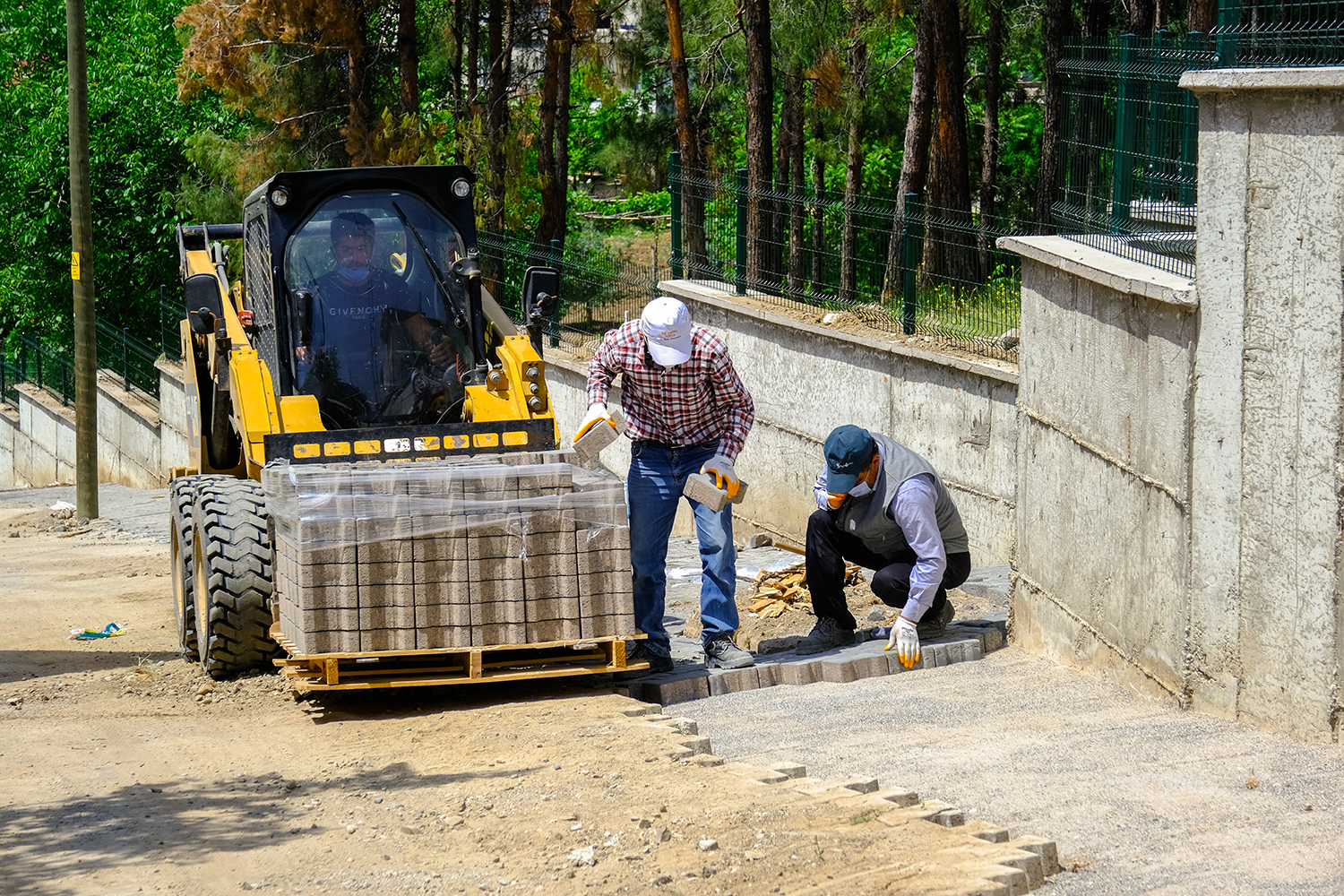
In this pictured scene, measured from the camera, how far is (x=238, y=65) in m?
19.1

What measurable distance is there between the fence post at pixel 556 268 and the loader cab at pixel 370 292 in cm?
681

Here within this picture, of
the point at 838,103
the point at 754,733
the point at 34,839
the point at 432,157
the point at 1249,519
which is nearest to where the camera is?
the point at 34,839

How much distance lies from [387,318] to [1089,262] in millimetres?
3893

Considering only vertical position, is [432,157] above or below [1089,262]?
A: above

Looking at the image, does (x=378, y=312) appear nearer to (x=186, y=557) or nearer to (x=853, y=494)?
(x=186, y=557)

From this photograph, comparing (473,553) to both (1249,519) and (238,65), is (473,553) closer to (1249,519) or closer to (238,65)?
(1249,519)

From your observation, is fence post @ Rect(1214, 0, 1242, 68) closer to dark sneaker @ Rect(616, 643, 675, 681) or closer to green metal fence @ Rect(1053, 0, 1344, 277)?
green metal fence @ Rect(1053, 0, 1344, 277)

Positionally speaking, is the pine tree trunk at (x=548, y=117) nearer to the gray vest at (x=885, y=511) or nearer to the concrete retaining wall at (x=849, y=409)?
the concrete retaining wall at (x=849, y=409)

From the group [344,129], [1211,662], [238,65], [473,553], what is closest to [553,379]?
[344,129]

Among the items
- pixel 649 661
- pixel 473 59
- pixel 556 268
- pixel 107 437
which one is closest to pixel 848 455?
pixel 649 661

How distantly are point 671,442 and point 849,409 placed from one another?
3.97 m

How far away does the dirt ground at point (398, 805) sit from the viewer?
4457 millimetres

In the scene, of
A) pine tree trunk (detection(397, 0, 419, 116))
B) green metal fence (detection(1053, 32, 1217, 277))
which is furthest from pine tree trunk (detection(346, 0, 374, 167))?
green metal fence (detection(1053, 32, 1217, 277))

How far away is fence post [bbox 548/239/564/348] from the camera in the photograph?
15367mm
